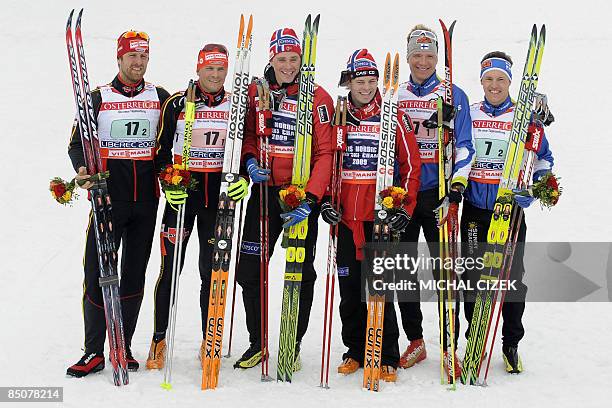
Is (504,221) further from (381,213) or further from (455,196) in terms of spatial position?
(381,213)

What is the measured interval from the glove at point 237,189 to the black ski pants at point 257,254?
19 centimetres

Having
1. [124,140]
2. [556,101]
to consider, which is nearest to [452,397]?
[124,140]

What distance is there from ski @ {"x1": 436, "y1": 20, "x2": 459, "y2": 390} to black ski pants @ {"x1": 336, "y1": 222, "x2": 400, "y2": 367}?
348 millimetres

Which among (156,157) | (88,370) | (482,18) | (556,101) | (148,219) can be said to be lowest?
(88,370)

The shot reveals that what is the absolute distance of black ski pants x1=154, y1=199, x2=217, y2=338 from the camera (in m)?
5.53

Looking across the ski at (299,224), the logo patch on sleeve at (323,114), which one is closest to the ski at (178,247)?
the ski at (299,224)

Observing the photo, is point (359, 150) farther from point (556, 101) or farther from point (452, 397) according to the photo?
point (556, 101)

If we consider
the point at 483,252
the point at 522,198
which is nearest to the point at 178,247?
the point at 483,252

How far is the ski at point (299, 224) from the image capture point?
5270mm

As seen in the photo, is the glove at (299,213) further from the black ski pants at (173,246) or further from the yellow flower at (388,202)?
the black ski pants at (173,246)

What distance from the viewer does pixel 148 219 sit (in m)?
5.53

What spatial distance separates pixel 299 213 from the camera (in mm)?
5203

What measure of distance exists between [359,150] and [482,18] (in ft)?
48.1

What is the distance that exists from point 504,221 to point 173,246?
228 cm
